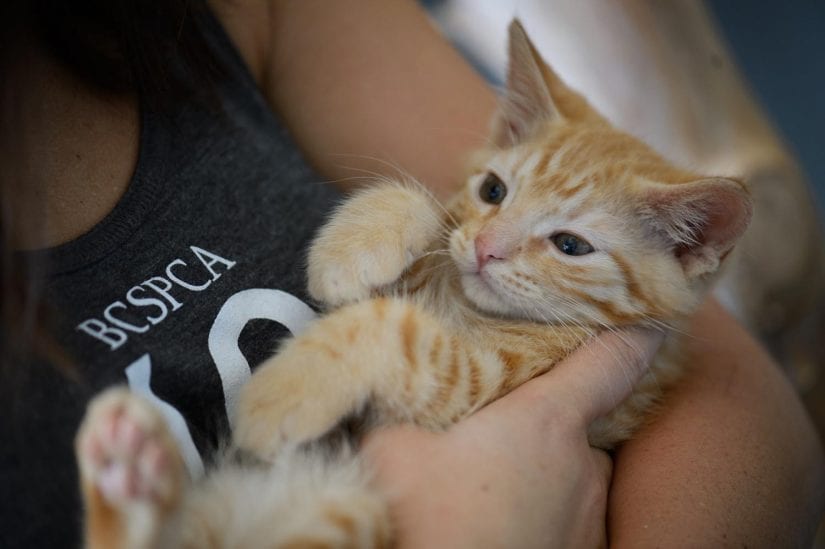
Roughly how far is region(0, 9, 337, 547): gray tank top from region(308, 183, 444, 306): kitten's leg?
0.08m

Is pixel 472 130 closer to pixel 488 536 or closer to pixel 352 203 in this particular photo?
pixel 352 203

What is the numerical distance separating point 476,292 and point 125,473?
667 millimetres

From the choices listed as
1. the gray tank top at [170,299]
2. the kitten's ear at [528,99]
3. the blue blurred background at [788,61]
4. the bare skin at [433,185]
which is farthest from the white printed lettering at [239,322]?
the blue blurred background at [788,61]

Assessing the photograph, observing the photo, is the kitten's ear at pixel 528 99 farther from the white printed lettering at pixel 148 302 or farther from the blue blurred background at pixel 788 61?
the blue blurred background at pixel 788 61

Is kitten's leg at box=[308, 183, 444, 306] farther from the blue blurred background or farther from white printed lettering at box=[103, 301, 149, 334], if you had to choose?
the blue blurred background

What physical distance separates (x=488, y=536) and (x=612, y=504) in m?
0.35

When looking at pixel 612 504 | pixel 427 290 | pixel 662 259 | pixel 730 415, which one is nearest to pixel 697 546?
pixel 612 504

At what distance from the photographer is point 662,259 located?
3.85 feet

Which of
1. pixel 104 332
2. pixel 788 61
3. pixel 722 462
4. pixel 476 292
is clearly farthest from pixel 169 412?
pixel 788 61

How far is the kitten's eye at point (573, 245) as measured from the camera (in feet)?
3.82

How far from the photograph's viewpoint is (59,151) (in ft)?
3.46

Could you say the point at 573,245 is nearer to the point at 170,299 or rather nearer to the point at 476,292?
the point at 476,292

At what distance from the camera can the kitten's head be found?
1133mm

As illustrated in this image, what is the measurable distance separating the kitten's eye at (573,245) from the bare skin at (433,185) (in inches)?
10.3
